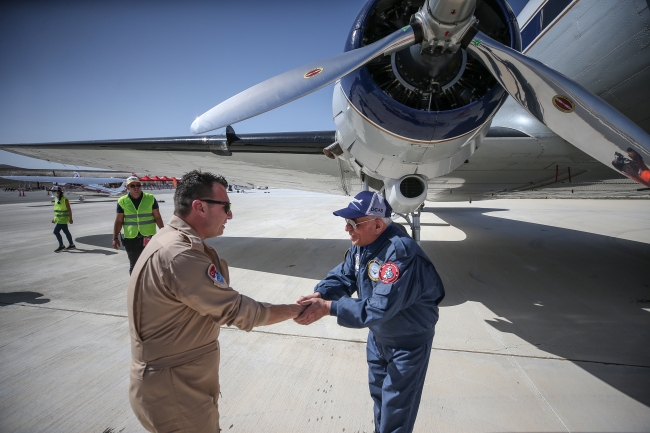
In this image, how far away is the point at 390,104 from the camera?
3.03 meters

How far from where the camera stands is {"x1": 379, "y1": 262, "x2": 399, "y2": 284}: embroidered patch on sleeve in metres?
1.43

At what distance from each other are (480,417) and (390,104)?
289 cm

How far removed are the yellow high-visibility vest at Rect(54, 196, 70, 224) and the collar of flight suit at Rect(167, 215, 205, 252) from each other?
7885 millimetres

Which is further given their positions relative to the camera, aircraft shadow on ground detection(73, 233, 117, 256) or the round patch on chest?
aircraft shadow on ground detection(73, 233, 117, 256)

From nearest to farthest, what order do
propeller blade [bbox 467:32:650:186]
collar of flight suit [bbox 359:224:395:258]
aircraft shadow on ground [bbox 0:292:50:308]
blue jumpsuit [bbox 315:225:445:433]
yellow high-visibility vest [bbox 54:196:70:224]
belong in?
1. blue jumpsuit [bbox 315:225:445:433]
2. collar of flight suit [bbox 359:224:395:258]
3. propeller blade [bbox 467:32:650:186]
4. aircraft shadow on ground [bbox 0:292:50:308]
5. yellow high-visibility vest [bbox 54:196:70:224]

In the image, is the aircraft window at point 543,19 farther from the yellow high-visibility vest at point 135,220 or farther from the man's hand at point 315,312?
the yellow high-visibility vest at point 135,220

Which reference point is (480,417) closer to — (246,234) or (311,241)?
(311,241)

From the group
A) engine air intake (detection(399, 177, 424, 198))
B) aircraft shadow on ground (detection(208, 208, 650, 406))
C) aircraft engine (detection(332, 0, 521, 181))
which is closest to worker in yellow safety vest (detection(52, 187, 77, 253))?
aircraft shadow on ground (detection(208, 208, 650, 406))

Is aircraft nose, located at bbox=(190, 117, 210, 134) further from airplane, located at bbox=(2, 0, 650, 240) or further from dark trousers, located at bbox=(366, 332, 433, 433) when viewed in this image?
dark trousers, located at bbox=(366, 332, 433, 433)

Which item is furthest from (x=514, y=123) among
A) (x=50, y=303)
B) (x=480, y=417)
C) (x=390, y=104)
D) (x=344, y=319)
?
(x=50, y=303)

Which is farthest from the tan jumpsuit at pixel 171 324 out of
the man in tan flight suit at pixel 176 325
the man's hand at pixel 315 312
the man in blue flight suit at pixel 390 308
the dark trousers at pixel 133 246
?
the dark trousers at pixel 133 246

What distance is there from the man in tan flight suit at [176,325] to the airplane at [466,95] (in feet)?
6.43

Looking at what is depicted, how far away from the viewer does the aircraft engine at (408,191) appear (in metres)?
3.91

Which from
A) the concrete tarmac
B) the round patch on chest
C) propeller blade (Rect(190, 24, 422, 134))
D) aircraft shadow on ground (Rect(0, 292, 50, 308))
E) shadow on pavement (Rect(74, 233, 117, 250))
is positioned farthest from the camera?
shadow on pavement (Rect(74, 233, 117, 250))
